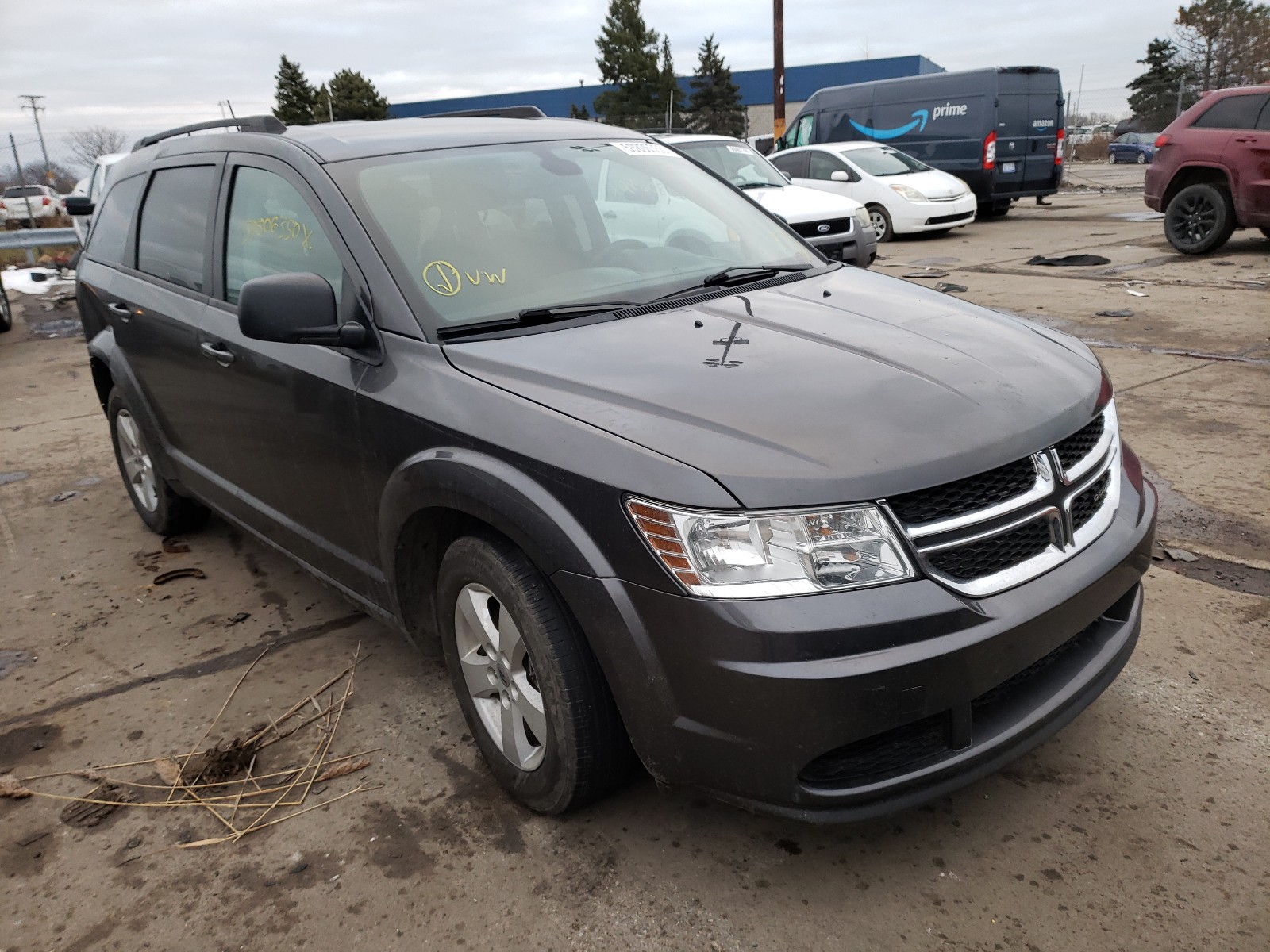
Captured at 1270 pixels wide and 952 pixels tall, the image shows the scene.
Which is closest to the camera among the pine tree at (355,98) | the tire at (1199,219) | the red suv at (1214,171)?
the red suv at (1214,171)

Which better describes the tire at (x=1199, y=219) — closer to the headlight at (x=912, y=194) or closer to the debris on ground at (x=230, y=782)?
the headlight at (x=912, y=194)

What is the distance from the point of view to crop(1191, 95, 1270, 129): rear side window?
986 cm

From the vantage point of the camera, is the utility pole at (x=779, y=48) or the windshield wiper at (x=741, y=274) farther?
the utility pole at (x=779, y=48)

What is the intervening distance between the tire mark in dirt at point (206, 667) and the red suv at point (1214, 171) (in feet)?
33.4

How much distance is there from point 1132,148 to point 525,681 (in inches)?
1702

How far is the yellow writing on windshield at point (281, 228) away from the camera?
2.98 metres

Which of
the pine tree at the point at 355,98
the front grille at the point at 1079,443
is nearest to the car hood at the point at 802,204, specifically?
the front grille at the point at 1079,443

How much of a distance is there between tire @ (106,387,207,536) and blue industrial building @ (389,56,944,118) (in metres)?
54.1

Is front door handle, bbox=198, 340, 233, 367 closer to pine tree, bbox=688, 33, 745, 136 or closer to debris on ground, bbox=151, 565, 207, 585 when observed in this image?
debris on ground, bbox=151, 565, 207, 585

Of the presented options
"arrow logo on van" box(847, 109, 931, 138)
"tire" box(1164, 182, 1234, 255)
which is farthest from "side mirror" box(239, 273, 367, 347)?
"arrow logo on van" box(847, 109, 931, 138)

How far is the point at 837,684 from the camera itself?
1.87m

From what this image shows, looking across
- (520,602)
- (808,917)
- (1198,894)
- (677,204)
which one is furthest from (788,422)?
(677,204)

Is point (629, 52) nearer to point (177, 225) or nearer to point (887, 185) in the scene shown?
point (887, 185)

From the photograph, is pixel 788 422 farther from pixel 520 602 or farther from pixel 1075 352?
pixel 1075 352
